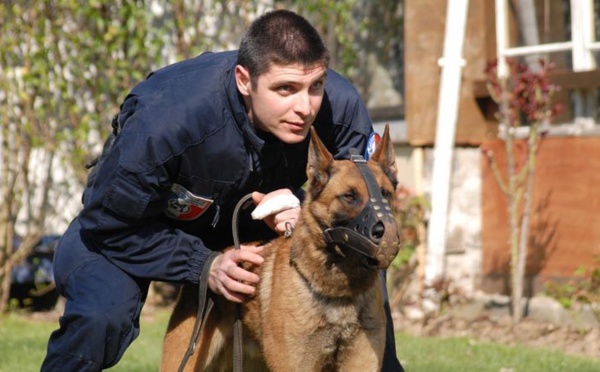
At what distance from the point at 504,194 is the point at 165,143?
503 cm

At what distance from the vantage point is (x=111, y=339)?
14.6 ft

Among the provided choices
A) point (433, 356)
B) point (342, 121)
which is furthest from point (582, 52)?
point (342, 121)

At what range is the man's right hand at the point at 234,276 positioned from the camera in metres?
4.37

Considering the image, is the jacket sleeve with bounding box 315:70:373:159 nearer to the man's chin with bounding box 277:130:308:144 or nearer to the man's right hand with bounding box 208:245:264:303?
the man's chin with bounding box 277:130:308:144

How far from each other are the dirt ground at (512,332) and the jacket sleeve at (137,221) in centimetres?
368

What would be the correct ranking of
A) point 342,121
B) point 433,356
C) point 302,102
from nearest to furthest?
point 302,102 → point 342,121 → point 433,356

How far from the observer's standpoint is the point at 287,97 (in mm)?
4277

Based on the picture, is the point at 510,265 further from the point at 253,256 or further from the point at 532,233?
the point at 253,256

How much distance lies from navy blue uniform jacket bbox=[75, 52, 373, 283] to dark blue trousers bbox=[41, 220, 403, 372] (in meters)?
0.08

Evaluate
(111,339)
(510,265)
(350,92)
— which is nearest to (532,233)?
(510,265)

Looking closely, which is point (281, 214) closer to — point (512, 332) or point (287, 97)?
point (287, 97)

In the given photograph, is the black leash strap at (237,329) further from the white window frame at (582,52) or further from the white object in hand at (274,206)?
the white window frame at (582,52)

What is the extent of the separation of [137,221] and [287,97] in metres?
0.83

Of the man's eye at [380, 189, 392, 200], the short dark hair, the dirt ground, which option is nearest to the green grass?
the dirt ground
